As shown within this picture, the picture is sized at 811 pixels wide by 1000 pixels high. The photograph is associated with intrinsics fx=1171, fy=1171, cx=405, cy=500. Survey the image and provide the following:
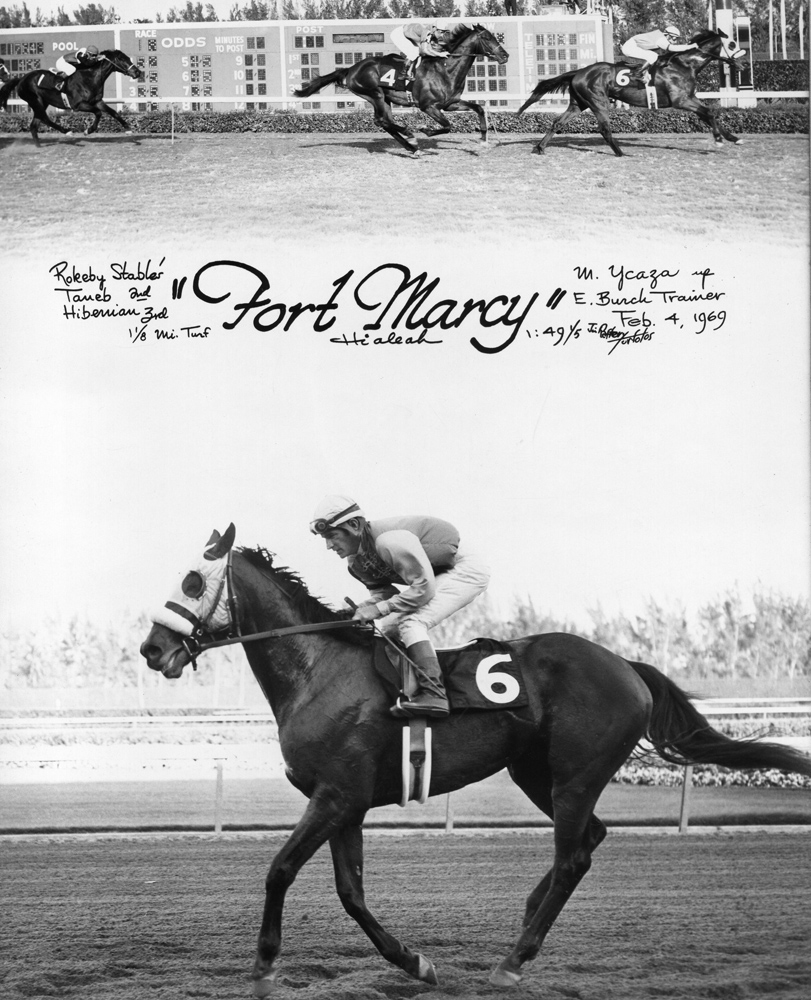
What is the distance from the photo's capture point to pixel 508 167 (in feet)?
22.9

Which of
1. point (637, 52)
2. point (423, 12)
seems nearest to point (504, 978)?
point (637, 52)

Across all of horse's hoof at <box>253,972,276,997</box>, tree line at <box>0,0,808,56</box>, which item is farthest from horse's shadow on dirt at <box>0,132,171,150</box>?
horse's hoof at <box>253,972,276,997</box>

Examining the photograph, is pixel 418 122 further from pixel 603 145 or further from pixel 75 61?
pixel 75 61

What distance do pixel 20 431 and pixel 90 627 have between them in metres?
1.21

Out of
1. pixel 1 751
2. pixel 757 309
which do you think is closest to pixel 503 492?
pixel 757 309

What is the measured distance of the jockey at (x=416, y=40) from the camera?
686cm

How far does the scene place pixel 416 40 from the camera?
688 cm

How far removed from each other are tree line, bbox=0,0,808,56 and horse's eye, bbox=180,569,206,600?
397 cm

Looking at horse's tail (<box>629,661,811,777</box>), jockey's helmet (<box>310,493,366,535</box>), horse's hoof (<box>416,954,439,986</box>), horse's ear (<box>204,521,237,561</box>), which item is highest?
jockey's helmet (<box>310,493,366,535</box>)

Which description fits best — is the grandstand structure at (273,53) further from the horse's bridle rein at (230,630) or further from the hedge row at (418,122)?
the horse's bridle rein at (230,630)

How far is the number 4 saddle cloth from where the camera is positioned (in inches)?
183

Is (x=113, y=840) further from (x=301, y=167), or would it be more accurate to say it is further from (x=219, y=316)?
(x=301, y=167)

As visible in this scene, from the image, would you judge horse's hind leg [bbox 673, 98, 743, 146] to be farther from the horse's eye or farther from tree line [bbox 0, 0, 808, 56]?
the horse's eye

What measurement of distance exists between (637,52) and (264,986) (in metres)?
5.50
